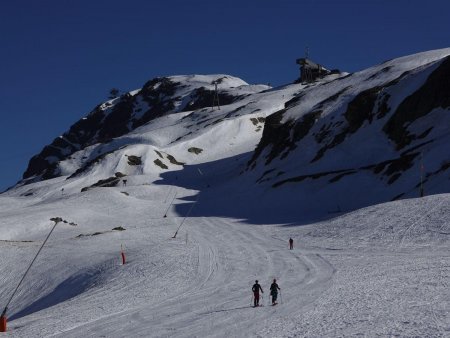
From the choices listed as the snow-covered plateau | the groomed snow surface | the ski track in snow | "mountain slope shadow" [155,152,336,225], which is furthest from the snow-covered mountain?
the ski track in snow

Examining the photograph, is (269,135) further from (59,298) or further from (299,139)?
(59,298)

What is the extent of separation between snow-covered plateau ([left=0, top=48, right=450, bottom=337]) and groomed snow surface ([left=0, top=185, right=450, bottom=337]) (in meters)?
0.12

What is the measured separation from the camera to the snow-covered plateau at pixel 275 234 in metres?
19.0

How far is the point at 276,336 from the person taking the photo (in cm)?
1567

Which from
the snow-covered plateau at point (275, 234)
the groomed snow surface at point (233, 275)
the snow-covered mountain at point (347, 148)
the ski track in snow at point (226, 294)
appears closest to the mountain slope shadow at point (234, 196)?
the snow-covered plateau at point (275, 234)

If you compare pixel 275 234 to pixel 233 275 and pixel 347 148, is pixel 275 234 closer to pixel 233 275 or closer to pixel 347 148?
pixel 233 275

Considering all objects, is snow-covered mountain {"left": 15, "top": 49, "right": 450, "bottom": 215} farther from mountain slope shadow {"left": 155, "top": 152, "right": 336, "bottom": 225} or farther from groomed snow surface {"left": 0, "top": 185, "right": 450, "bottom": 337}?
groomed snow surface {"left": 0, "top": 185, "right": 450, "bottom": 337}

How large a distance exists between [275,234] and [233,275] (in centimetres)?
1500

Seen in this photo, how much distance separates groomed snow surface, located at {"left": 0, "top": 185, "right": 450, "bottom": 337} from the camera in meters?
17.5

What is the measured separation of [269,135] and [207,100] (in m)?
113

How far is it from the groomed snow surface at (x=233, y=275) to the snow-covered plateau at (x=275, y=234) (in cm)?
12

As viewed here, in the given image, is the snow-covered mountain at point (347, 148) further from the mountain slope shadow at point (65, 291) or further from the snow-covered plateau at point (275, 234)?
the mountain slope shadow at point (65, 291)

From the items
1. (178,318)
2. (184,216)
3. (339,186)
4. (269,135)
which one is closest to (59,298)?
(178,318)

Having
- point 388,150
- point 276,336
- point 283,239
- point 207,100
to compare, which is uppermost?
point 207,100
